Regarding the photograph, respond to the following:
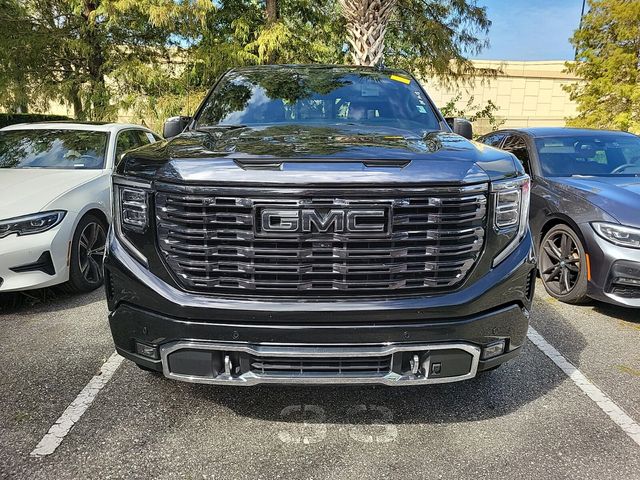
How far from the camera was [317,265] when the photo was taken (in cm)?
227

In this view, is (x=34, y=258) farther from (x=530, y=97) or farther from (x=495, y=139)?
(x=530, y=97)

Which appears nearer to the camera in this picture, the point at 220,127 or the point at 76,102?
the point at 220,127

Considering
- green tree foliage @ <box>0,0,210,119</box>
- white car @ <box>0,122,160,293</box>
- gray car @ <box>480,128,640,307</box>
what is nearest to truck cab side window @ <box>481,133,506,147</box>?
gray car @ <box>480,128,640,307</box>

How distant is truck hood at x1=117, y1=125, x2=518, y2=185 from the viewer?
2215 millimetres

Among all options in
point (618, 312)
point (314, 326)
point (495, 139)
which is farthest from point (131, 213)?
point (495, 139)

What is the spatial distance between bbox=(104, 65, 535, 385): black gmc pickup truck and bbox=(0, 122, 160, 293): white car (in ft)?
7.18

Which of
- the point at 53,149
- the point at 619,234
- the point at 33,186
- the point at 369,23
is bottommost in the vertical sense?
the point at 619,234

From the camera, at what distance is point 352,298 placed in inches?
90.9

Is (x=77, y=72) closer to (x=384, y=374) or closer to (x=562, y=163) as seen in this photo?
(x=562, y=163)

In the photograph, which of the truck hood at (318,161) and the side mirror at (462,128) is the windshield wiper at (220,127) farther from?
the side mirror at (462,128)

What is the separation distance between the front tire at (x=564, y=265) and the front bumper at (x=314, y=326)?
249 cm

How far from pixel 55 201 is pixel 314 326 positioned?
129 inches

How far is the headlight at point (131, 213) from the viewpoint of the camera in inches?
93.5

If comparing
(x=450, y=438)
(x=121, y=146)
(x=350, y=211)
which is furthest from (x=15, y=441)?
(x=121, y=146)
